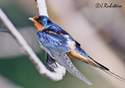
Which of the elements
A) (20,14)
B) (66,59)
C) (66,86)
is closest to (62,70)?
(66,59)

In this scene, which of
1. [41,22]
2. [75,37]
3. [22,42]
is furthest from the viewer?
[75,37]

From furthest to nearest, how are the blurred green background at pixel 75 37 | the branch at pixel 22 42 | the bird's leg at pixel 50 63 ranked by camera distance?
the blurred green background at pixel 75 37
the bird's leg at pixel 50 63
the branch at pixel 22 42

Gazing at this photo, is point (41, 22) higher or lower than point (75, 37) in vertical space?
higher

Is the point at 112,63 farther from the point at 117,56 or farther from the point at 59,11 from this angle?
the point at 59,11

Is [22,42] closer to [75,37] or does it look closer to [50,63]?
[50,63]

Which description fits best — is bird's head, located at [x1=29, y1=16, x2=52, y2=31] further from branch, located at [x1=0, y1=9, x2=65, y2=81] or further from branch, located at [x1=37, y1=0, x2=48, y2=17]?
branch, located at [x1=0, y1=9, x2=65, y2=81]

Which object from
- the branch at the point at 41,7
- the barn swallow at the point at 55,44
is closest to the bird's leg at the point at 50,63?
the barn swallow at the point at 55,44

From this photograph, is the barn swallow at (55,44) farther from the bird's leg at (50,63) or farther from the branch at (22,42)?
the branch at (22,42)

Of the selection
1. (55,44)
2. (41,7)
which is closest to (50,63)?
(55,44)

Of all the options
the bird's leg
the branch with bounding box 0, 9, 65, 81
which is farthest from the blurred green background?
the branch with bounding box 0, 9, 65, 81
